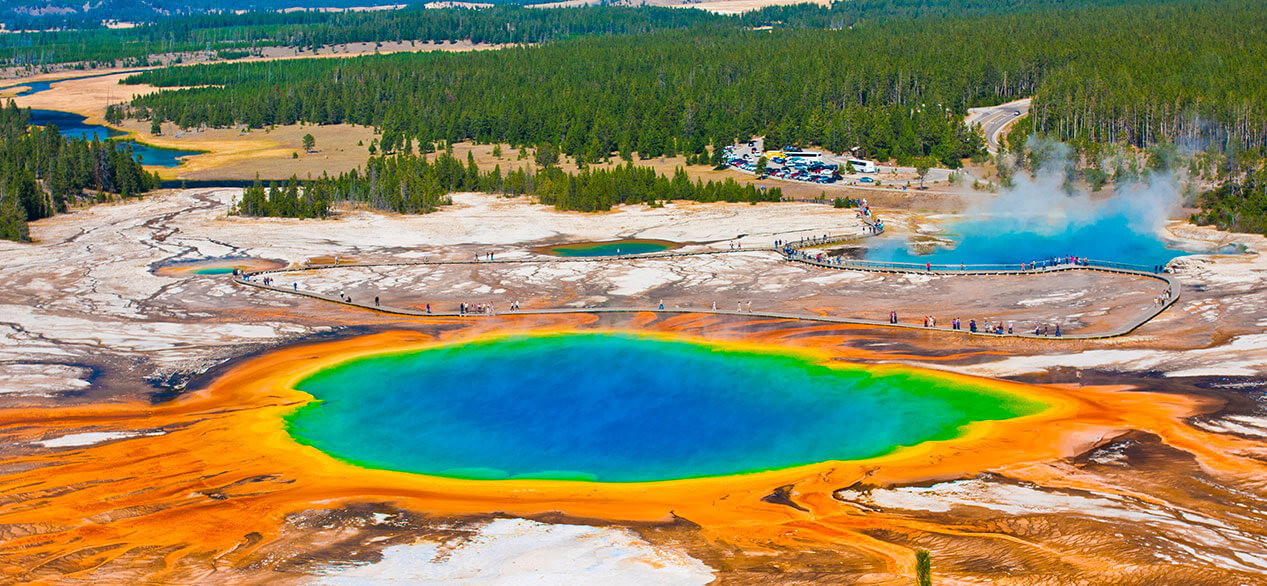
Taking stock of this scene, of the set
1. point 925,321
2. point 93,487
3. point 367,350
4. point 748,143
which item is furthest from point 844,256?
point 748,143

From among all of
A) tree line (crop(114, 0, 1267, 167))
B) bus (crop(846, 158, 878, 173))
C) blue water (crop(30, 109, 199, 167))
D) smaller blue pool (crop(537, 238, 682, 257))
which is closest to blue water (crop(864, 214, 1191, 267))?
smaller blue pool (crop(537, 238, 682, 257))

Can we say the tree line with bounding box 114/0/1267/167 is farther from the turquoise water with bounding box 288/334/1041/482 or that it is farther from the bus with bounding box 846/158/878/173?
the turquoise water with bounding box 288/334/1041/482

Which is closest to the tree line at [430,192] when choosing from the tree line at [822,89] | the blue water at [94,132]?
the tree line at [822,89]

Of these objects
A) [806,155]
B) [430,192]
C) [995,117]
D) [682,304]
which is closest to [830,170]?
[806,155]

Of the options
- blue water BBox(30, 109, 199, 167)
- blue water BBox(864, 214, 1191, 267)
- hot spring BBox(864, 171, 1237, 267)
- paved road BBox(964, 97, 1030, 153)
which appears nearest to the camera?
blue water BBox(864, 214, 1191, 267)

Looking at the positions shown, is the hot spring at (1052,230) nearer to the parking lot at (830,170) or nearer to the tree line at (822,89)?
the parking lot at (830,170)
